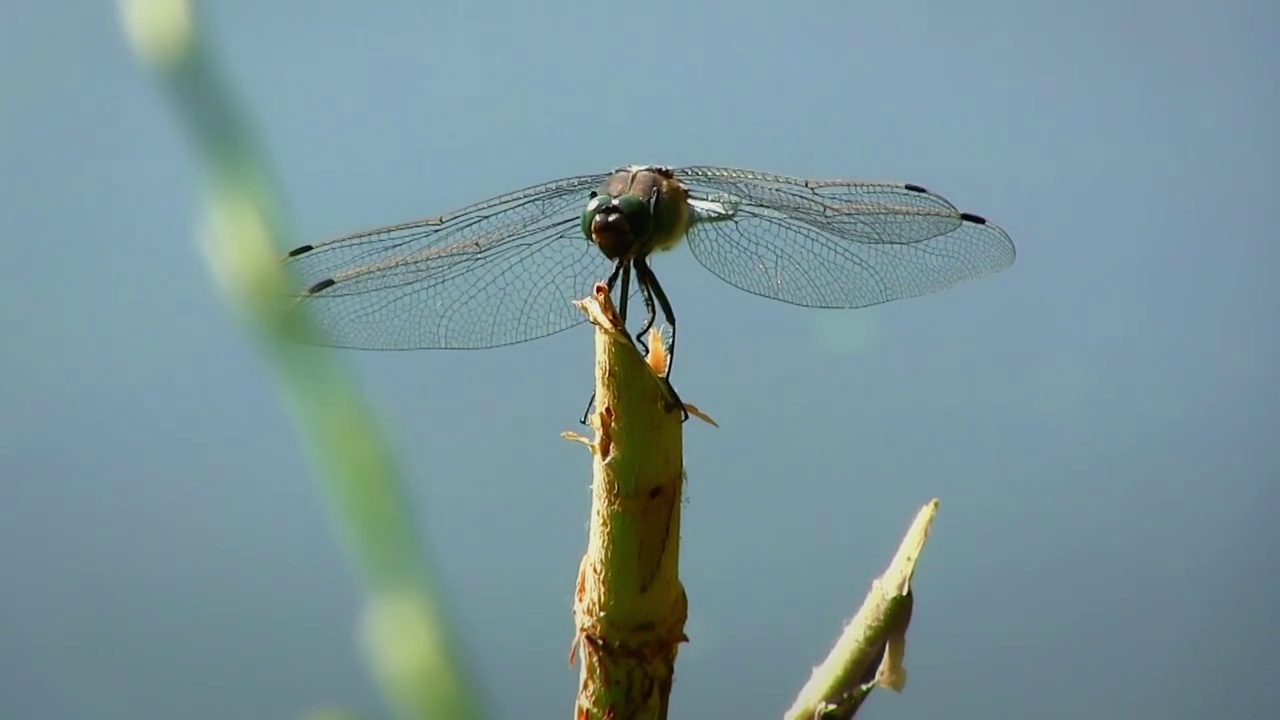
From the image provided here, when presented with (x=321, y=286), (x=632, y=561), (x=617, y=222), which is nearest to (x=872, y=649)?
(x=632, y=561)

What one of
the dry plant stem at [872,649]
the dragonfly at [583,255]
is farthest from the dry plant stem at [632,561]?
the dragonfly at [583,255]

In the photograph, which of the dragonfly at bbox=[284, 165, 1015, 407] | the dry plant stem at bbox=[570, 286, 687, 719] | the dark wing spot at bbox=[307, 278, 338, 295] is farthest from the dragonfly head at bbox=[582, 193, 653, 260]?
the dry plant stem at bbox=[570, 286, 687, 719]

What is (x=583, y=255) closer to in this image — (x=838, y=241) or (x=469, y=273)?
(x=469, y=273)

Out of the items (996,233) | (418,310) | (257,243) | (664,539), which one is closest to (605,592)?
(664,539)

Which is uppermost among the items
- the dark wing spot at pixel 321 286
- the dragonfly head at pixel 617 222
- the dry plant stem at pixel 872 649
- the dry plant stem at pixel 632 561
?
the dragonfly head at pixel 617 222

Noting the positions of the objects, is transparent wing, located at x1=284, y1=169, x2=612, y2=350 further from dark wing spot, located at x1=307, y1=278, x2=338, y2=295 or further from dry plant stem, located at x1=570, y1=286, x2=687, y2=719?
dry plant stem, located at x1=570, y1=286, x2=687, y2=719

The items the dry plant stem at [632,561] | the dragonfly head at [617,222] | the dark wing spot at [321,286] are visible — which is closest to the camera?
the dry plant stem at [632,561]

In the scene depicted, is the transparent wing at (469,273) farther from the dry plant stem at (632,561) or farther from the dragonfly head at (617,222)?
the dry plant stem at (632,561)
